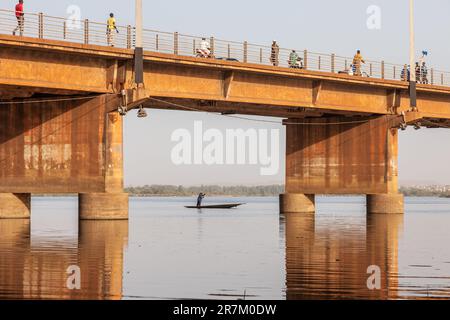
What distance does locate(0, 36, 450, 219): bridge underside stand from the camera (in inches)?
2046

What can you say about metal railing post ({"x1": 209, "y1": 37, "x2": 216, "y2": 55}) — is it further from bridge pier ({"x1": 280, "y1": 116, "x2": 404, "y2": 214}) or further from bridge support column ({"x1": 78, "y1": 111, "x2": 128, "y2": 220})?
bridge pier ({"x1": 280, "y1": 116, "x2": 404, "y2": 214})

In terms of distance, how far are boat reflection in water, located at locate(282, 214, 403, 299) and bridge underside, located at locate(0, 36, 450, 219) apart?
38.1 ft

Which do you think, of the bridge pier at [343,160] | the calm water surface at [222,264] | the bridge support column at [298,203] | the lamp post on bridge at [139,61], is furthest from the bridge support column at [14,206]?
the bridge support column at [298,203]

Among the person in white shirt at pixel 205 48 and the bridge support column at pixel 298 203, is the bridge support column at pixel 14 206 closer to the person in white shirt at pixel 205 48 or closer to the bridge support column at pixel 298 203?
the person in white shirt at pixel 205 48

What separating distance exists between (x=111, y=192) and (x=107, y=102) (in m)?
4.85

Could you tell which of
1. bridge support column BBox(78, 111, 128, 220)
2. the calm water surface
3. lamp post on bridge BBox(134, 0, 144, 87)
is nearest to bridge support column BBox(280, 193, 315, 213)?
bridge support column BBox(78, 111, 128, 220)

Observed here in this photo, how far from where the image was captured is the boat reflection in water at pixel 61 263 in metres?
21.9

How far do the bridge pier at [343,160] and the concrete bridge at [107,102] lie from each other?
0.16 metres

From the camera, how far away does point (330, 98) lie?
6869 cm

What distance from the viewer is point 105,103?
178 ft

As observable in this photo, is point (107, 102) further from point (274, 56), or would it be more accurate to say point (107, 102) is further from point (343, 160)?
point (343, 160)
